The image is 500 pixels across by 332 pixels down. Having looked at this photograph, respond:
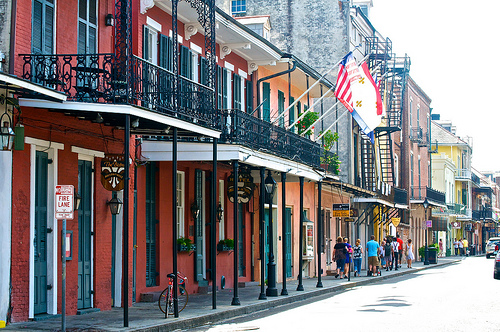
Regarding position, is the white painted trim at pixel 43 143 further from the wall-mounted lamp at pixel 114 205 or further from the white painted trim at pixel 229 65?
the white painted trim at pixel 229 65

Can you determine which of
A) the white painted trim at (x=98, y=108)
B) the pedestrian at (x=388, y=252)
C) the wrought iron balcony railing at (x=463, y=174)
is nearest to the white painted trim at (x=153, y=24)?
the white painted trim at (x=98, y=108)

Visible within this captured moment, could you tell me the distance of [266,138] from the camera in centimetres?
1955

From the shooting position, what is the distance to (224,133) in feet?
57.1

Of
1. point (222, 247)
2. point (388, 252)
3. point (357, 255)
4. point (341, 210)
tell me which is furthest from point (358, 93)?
point (388, 252)

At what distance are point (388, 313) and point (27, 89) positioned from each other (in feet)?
27.1

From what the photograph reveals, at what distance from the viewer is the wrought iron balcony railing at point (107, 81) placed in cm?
1240

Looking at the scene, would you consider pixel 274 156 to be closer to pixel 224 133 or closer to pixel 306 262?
pixel 224 133

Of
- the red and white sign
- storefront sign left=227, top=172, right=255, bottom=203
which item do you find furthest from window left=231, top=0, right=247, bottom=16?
the red and white sign

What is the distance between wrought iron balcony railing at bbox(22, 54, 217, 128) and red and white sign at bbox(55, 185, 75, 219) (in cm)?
189

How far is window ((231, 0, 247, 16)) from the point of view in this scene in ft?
120

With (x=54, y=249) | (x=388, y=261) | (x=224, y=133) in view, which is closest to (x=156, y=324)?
(x=54, y=249)

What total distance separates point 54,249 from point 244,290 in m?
8.77

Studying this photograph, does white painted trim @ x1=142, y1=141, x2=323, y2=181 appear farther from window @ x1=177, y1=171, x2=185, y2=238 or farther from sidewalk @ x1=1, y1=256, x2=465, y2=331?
sidewalk @ x1=1, y1=256, x2=465, y2=331

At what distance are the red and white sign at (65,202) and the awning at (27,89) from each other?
1.50 m
